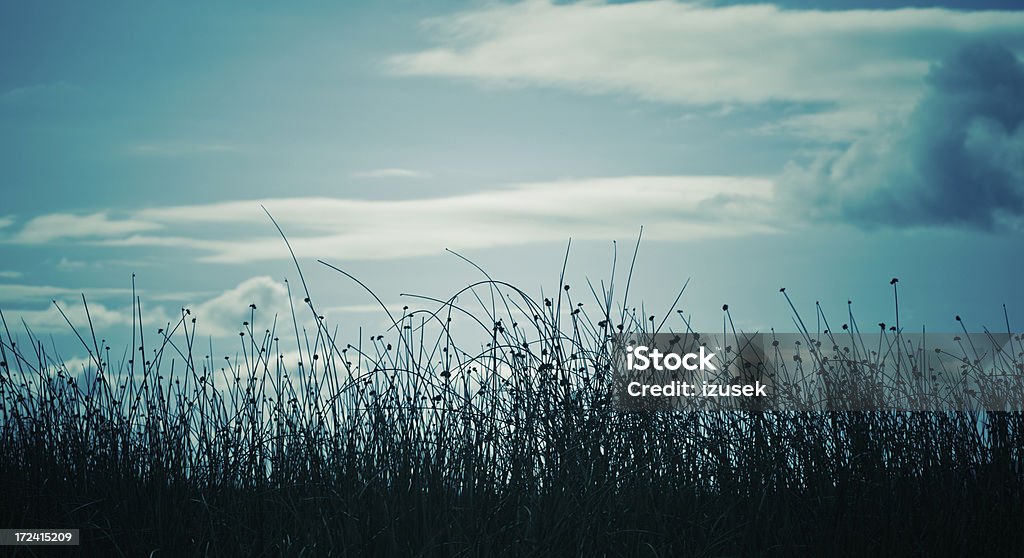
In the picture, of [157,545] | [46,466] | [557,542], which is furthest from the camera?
[46,466]

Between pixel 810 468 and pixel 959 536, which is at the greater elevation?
pixel 810 468

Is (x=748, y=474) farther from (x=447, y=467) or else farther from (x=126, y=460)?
(x=126, y=460)

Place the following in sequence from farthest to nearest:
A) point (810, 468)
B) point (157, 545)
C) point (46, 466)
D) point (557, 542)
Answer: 1. point (46, 466)
2. point (810, 468)
3. point (157, 545)
4. point (557, 542)

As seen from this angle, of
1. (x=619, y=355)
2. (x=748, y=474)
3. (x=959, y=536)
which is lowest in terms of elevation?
(x=959, y=536)

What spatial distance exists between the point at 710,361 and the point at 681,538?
203 cm

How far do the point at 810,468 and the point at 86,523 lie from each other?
4.39 metres

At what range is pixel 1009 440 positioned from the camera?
20.2 ft

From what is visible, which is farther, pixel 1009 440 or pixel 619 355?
pixel 1009 440

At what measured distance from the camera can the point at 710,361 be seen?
6.34 m

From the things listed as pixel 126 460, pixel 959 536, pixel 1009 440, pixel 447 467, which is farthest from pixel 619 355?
pixel 126 460

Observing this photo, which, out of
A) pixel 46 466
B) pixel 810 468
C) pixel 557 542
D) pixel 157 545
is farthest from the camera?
pixel 46 466

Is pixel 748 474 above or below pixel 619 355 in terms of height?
below

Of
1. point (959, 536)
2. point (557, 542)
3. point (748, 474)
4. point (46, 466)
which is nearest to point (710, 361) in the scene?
point (748, 474)

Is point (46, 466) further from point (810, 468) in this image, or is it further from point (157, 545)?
point (810, 468)
